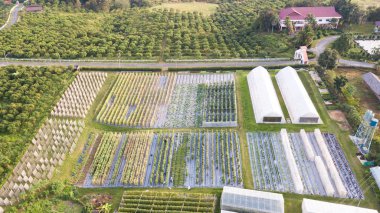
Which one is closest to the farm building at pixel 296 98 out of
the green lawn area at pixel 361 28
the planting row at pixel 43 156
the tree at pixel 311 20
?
the tree at pixel 311 20

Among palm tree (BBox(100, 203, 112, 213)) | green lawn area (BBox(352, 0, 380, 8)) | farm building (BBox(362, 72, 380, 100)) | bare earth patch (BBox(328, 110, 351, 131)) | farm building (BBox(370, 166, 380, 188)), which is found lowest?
palm tree (BBox(100, 203, 112, 213))

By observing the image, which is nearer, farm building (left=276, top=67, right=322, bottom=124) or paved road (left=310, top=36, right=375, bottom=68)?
farm building (left=276, top=67, right=322, bottom=124)

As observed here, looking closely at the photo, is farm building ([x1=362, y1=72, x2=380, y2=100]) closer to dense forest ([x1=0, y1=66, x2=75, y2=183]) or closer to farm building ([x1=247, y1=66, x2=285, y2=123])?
farm building ([x1=247, y1=66, x2=285, y2=123])

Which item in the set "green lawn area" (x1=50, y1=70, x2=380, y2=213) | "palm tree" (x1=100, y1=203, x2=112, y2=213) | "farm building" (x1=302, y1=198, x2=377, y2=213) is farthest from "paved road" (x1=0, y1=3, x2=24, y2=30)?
"farm building" (x1=302, y1=198, x2=377, y2=213)

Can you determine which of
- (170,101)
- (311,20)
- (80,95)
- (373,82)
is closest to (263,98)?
(170,101)

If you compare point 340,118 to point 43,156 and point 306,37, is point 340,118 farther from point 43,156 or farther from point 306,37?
point 43,156

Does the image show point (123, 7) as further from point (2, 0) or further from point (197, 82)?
point (197, 82)

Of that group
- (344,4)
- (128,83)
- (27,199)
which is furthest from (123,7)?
(27,199)

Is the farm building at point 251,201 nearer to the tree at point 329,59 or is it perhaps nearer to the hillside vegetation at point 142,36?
the tree at point 329,59
